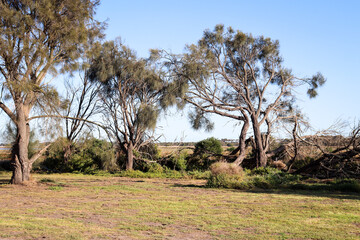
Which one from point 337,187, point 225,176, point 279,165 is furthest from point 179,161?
point 337,187

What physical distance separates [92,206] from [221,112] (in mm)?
13231

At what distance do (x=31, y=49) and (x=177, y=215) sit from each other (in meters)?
9.84

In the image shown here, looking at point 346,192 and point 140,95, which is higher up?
point 140,95

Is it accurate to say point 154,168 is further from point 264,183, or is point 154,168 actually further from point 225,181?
point 264,183

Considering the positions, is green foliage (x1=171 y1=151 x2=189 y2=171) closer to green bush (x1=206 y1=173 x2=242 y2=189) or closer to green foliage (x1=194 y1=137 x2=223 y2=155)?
green foliage (x1=194 y1=137 x2=223 y2=155)

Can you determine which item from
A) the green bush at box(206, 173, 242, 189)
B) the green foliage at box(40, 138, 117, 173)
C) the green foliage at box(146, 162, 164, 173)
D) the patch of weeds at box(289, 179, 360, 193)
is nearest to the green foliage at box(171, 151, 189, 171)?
the green foliage at box(146, 162, 164, 173)

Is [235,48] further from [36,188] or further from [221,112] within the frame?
[36,188]

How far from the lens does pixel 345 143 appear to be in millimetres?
17047

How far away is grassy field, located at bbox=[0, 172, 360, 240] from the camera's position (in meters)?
6.17

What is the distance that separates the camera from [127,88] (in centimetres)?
2252

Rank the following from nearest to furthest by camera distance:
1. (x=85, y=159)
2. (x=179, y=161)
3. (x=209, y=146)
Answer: (x=179, y=161) < (x=209, y=146) < (x=85, y=159)

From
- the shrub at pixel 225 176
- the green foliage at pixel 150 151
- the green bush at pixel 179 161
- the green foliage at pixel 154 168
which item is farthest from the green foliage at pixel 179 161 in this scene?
the shrub at pixel 225 176

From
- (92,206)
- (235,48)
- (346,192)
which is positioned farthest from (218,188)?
(235,48)

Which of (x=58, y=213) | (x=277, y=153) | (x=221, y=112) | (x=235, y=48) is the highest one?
(x=235, y=48)
